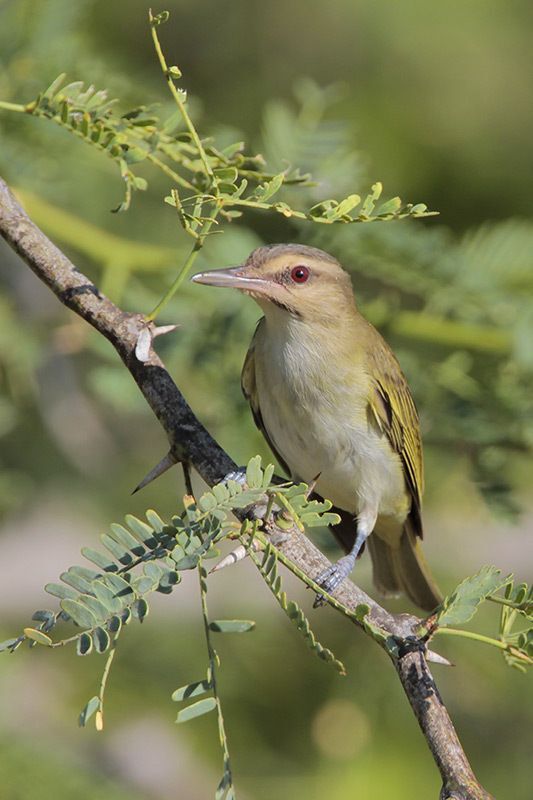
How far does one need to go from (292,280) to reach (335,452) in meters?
0.63

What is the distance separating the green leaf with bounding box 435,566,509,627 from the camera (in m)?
2.22

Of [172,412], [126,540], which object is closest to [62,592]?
[126,540]

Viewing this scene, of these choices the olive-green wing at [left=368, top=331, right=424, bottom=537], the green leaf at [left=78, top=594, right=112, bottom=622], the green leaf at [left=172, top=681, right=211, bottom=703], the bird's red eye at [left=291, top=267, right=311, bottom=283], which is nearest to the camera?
the green leaf at [left=78, top=594, right=112, bottom=622]

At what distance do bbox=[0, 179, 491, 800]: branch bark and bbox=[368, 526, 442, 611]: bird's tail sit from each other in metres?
2.21

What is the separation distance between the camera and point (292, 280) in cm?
381

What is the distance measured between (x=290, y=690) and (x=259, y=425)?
6.78 ft

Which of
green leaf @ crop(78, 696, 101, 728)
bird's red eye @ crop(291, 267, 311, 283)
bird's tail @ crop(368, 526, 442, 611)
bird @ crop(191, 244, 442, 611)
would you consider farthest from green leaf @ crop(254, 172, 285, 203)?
bird's tail @ crop(368, 526, 442, 611)

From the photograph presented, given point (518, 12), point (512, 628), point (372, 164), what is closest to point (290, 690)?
point (372, 164)

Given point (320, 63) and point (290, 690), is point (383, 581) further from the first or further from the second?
point (320, 63)

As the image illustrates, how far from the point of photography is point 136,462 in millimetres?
6668

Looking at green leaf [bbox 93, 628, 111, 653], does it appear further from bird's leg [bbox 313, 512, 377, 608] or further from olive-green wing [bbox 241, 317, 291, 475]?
olive-green wing [bbox 241, 317, 291, 475]

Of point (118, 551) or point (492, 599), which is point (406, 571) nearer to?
point (492, 599)

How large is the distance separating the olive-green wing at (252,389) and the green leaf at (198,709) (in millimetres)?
1946

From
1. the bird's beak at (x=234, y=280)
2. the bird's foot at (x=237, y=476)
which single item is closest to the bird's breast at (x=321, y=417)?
the bird's beak at (x=234, y=280)
